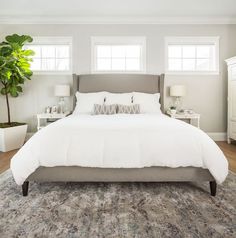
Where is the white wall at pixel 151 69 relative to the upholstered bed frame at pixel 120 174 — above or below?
above

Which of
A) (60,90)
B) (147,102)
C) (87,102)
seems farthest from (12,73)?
(147,102)

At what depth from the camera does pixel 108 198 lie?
1.90 metres

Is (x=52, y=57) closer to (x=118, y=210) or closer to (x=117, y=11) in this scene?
(x=117, y=11)

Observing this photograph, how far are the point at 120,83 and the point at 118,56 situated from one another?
737mm

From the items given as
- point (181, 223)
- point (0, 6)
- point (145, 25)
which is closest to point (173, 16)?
point (145, 25)

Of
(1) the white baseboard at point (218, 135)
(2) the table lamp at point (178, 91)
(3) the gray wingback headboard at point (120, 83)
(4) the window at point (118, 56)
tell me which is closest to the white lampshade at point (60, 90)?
(3) the gray wingback headboard at point (120, 83)

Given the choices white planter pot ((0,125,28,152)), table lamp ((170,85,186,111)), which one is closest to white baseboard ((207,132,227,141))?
table lamp ((170,85,186,111))

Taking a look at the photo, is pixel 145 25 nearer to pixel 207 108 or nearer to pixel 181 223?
pixel 207 108

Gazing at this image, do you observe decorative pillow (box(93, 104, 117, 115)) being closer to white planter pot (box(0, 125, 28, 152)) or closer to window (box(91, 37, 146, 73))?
window (box(91, 37, 146, 73))

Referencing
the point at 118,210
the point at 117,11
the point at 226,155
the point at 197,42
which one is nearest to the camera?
the point at 118,210

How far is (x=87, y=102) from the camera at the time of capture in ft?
12.6

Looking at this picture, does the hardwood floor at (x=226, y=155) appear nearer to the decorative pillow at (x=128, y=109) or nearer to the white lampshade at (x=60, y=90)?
the white lampshade at (x=60, y=90)

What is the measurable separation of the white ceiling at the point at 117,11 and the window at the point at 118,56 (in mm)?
470

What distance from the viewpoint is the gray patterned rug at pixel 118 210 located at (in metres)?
1.42
